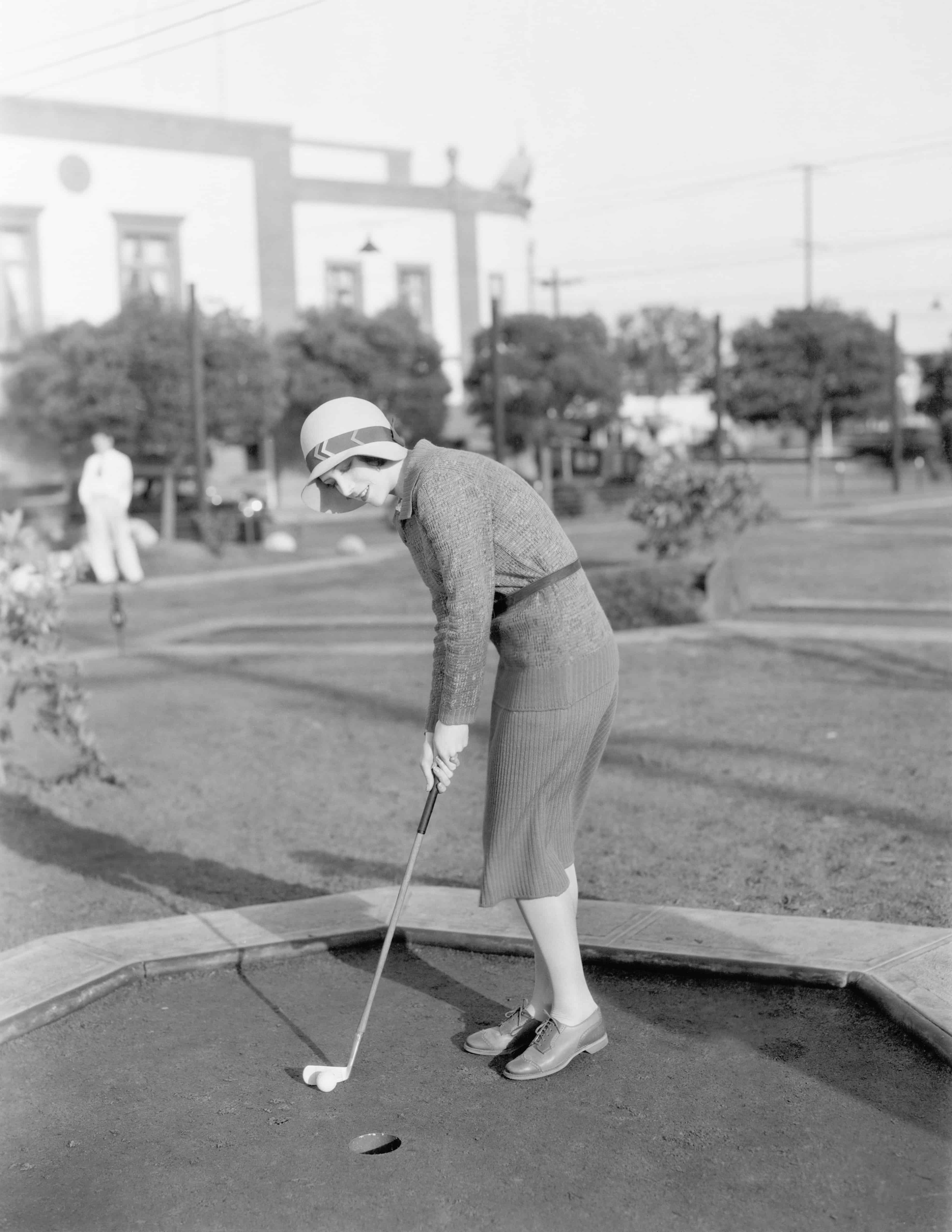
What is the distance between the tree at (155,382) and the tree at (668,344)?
8315 cm

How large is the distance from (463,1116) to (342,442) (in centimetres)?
155

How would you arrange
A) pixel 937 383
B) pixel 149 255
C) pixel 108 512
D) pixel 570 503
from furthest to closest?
pixel 937 383, pixel 149 255, pixel 570 503, pixel 108 512

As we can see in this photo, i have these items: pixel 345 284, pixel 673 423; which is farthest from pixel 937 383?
pixel 345 284

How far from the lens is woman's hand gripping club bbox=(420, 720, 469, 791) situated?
11.4 feet

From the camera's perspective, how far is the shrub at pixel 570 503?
26.8 metres

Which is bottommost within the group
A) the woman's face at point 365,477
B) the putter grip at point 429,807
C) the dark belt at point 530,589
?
the putter grip at point 429,807

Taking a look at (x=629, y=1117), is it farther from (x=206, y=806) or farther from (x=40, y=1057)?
(x=206, y=806)

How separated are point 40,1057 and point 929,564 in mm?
14190

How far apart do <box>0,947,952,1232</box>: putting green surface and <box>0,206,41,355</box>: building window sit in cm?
2816

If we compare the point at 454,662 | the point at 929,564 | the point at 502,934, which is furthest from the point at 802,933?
the point at 929,564

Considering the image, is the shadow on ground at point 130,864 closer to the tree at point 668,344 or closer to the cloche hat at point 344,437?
the cloche hat at point 344,437

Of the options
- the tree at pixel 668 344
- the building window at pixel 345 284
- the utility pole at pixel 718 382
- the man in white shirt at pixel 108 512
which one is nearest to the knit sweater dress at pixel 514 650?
the man in white shirt at pixel 108 512

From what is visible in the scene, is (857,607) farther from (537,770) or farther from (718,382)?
(718,382)

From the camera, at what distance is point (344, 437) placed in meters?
3.43
